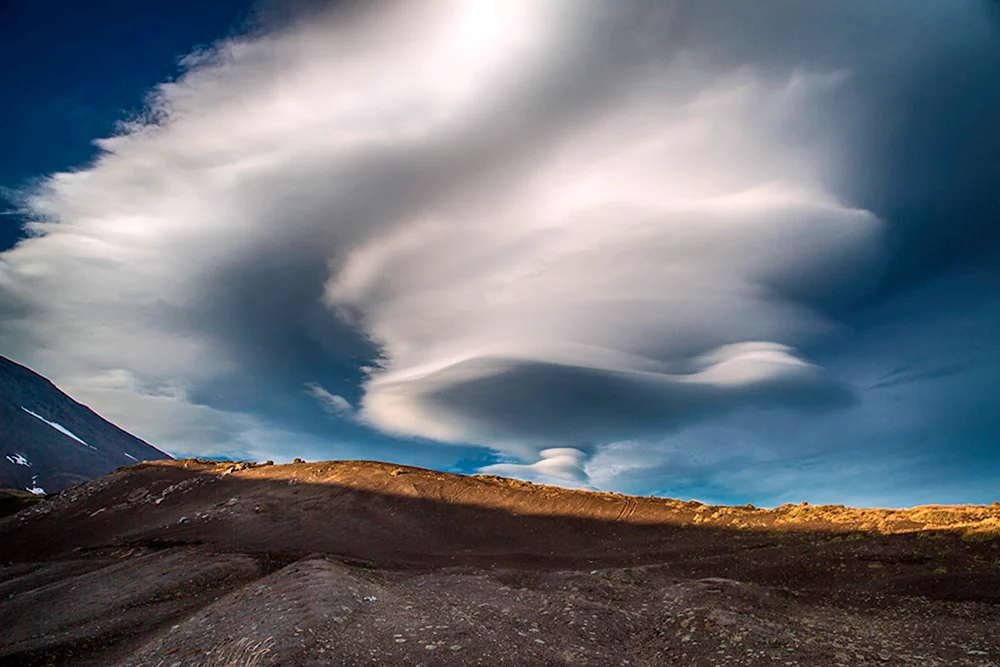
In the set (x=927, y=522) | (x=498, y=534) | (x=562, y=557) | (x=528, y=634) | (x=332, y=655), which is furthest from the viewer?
(x=498, y=534)

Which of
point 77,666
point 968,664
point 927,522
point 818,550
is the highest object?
point 927,522

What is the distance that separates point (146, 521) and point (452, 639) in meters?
57.3

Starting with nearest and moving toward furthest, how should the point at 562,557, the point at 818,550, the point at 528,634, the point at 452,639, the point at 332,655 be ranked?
the point at 332,655, the point at 452,639, the point at 528,634, the point at 818,550, the point at 562,557

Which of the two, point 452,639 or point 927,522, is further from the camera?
point 927,522

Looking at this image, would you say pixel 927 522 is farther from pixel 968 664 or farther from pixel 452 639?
pixel 452 639

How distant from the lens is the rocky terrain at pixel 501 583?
16.7 metres

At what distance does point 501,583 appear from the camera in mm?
28875

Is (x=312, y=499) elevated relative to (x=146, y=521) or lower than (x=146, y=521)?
elevated

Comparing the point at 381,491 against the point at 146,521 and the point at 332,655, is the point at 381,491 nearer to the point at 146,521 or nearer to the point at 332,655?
the point at 146,521

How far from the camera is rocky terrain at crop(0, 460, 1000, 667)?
16672 mm

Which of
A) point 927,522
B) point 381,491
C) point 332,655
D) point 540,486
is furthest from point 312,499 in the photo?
point 927,522

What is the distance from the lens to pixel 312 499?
56219mm

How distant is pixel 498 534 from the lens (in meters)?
45.6

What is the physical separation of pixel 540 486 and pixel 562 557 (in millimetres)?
17908
